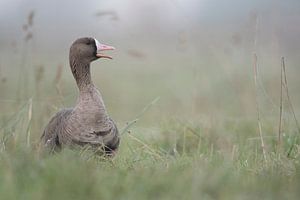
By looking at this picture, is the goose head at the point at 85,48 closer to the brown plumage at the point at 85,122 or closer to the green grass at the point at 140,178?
the brown plumage at the point at 85,122

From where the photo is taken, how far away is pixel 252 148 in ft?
21.6

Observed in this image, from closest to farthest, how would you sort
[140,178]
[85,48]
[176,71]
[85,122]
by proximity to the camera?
[140,178] < [85,122] < [85,48] < [176,71]

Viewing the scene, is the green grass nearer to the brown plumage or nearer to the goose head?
the brown plumage

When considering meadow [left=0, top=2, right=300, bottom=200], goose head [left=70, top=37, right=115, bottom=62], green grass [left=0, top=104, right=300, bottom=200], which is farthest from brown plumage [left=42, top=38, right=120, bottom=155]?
green grass [left=0, top=104, right=300, bottom=200]

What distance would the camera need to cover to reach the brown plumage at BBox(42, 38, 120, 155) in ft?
18.3

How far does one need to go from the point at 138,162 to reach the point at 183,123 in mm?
1968

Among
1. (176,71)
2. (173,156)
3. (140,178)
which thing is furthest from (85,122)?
(176,71)

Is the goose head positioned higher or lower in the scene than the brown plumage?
higher

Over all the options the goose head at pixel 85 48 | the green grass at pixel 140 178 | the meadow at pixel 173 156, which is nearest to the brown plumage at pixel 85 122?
the goose head at pixel 85 48

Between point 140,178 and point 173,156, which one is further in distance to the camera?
point 173,156

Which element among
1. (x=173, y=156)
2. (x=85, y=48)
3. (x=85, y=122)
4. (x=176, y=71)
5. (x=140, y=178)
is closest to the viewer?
(x=140, y=178)

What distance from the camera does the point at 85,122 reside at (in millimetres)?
5656

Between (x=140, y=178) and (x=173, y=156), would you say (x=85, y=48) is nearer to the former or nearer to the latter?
(x=173, y=156)

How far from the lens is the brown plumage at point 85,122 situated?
5.57m
